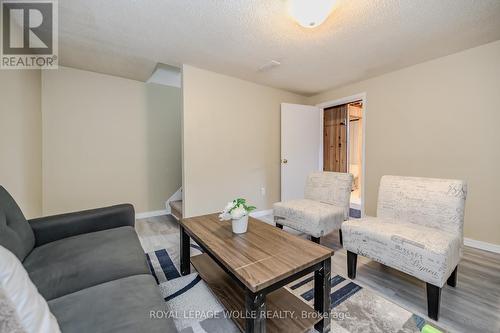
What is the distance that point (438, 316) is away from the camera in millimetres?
1326

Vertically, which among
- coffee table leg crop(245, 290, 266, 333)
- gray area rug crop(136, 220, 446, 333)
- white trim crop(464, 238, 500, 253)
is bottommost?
gray area rug crop(136, 220, 446, 333)

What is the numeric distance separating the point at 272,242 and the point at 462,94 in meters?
2.80

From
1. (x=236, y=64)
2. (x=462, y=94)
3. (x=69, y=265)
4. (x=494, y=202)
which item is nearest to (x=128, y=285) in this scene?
(x=69, y=265)

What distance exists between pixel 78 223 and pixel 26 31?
1.92 meters

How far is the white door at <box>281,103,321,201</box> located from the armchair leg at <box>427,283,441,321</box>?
242 cm

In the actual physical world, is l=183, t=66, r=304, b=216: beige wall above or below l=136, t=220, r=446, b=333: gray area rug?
above

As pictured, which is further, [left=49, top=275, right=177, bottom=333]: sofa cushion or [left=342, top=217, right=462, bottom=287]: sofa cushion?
[left=342, top=217, right=462, bottom=287]: sofa cushion

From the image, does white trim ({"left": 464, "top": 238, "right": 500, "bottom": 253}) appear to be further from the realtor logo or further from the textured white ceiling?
the realtor logo

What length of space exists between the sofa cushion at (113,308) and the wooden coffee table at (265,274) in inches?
14.0

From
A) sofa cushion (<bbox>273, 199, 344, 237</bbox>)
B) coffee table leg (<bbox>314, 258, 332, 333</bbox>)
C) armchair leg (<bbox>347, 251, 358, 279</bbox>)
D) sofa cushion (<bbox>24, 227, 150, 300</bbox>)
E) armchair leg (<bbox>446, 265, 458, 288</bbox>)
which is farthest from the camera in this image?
sofa cushion (<bbox>273, 199, 344, 237</bbox>)

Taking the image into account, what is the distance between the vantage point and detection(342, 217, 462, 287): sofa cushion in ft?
4.29

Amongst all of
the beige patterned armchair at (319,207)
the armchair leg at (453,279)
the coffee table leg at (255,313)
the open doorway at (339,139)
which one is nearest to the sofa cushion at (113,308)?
the coffee table leg at (255,313)

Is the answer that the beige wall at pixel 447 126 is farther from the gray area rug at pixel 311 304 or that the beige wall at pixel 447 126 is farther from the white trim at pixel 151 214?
the white trim at pixel 151 214

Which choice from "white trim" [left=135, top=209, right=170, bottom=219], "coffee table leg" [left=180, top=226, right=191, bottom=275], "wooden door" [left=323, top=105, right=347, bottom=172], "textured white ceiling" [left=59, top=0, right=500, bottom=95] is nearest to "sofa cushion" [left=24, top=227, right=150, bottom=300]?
"coffee table leg" [left=180, top=226, right=191, bottom=275]
